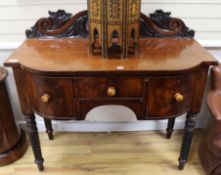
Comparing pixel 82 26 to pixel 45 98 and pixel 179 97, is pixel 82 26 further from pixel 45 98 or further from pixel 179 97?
pixel 179 97

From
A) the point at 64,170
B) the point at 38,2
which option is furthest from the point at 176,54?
the point at 64,170

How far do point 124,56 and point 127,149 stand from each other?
0.87m

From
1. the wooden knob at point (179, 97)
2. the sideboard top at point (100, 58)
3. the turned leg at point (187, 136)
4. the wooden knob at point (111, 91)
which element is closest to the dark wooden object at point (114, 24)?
the sideboard top at point (100, 58)

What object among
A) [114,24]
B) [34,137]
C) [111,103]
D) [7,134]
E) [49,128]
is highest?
[114,24]

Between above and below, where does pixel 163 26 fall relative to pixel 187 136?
above

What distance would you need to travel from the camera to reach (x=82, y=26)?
1422mm

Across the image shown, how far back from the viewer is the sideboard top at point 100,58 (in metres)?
1.07

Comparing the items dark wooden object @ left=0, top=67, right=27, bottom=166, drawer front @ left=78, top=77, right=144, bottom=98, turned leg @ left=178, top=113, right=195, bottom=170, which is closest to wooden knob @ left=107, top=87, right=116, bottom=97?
drawer front @ left=78, top=77, right=144, bottom=98

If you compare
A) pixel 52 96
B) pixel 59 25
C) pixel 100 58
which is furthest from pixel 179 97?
pixel 59 25

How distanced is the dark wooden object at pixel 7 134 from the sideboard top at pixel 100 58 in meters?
0.39

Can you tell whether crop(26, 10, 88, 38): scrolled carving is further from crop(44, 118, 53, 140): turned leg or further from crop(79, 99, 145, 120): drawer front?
crop(44, 118, 53, 140): turned leg

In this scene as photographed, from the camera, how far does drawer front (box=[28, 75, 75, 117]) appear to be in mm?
1109

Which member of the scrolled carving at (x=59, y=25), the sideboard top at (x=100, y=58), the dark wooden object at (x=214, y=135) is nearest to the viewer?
the sideboard top at (x=100, y=58)

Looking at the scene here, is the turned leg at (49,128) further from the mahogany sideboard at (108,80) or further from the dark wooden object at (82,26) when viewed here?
the dark wooden object at (82,26)
